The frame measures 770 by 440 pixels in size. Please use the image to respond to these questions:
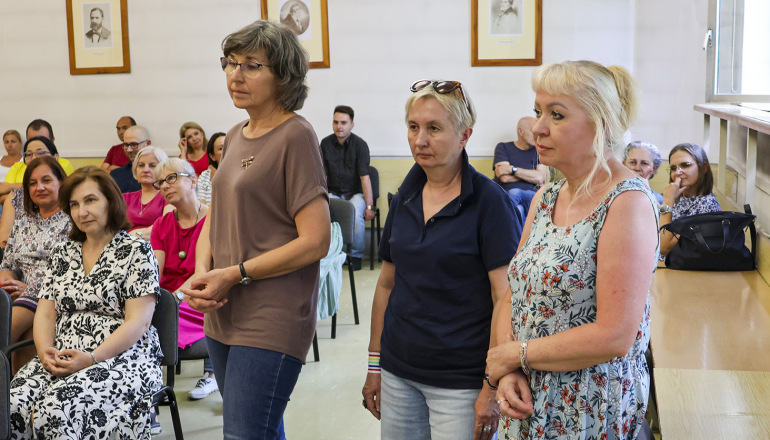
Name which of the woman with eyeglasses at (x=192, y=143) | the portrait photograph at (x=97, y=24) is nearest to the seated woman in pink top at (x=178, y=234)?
the woman with eyeglasses at (x=192, y=143)

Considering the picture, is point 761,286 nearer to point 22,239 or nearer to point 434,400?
point 434,400

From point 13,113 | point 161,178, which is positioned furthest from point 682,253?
point 13,113

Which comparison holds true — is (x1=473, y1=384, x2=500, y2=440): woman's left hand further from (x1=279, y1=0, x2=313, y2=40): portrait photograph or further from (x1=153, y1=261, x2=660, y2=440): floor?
(x1=279, y1=0, x2=313, y2=40): portrait photograph

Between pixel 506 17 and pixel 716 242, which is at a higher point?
pixel 506 17

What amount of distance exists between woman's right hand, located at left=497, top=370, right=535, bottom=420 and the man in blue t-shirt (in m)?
5.20

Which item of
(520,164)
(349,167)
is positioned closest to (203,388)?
(349,167)

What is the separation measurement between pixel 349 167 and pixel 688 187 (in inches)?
144

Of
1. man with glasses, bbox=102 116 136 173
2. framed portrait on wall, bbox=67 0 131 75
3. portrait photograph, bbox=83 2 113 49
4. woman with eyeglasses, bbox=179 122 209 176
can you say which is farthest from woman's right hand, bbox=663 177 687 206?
portrait photograph, bbox=83 2 113 49

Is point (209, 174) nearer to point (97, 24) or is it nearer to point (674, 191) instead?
point (97, 24)

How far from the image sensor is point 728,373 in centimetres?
208

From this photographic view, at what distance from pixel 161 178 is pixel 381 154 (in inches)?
143

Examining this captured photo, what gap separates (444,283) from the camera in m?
1.67

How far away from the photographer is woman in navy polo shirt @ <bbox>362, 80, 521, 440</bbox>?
5.40 feet

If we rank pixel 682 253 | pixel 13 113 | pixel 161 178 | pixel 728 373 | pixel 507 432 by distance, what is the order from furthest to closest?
pixel 13 113
pixel 161 178
pixel 682 253
pixel 728 373
pixel 507 432
